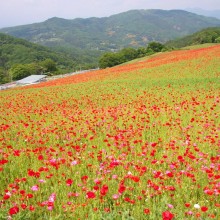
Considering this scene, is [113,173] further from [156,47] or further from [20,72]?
[20,72]

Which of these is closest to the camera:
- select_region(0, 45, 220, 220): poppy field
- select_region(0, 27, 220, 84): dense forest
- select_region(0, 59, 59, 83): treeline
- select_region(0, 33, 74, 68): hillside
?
select_region(0, 45, 220, 220): poppy field

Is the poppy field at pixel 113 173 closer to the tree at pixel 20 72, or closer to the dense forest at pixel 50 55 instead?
the dense forest at pixel 50 55

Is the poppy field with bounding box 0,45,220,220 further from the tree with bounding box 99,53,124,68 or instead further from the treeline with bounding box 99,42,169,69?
the treeline with bounding box 99,42,169,69

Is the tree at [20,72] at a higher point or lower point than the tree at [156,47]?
lower

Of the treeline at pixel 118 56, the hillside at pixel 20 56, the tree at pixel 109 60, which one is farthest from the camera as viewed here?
the hillside at pixel 20 56

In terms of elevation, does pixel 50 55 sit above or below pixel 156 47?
above

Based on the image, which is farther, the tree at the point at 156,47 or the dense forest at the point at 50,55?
the dense forest at the point at 50,55

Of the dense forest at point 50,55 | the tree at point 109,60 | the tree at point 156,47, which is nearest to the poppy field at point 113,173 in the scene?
the dense forest at point 50,55

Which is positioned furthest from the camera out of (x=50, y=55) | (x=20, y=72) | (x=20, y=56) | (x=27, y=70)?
(x=50, y=55)

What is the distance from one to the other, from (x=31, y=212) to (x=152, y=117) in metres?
6.73

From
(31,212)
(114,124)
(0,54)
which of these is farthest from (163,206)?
(0,54)

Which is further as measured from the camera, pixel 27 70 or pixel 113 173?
pixel 27 70

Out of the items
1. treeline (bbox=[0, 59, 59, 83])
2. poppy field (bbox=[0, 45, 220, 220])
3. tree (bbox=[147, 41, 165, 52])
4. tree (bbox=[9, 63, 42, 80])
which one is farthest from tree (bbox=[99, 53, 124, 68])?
poppy field (bbox=[0, 45, 220, 220])

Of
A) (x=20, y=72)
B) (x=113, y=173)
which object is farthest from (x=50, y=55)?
(x=113, y=173)
